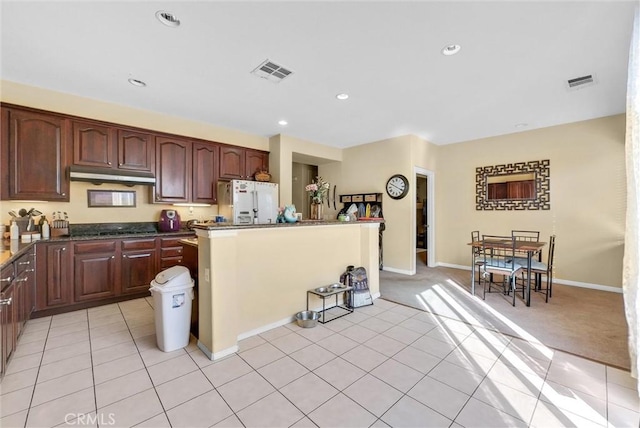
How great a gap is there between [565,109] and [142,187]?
6.60m

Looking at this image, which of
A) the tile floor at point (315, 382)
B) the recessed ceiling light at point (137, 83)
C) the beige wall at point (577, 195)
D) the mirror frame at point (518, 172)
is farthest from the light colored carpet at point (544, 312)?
the recessed ceiling light at point (137, 83)

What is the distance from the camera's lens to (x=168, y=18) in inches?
83.1

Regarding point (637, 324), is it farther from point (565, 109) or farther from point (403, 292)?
point (565, 109)

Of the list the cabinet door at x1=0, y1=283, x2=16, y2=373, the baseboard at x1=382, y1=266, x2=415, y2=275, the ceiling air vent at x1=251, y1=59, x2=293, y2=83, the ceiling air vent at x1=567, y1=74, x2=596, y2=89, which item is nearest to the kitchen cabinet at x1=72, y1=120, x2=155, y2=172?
the cabinet door at x1=0, y1=283, x2=16, y2=373

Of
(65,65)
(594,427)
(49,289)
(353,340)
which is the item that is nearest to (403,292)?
(353,340)

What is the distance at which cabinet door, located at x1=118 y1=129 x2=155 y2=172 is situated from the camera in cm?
381

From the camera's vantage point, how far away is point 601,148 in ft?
14.1

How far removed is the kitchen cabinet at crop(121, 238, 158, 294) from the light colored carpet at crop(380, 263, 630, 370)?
342 centimetres

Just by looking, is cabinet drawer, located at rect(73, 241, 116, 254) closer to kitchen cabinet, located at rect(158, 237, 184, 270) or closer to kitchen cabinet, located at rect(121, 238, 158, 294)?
kitchen cabinet, located at rect(121, 238, 158, 294)

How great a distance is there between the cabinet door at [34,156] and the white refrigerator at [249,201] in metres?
2.06

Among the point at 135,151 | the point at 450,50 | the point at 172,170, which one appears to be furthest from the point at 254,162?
the point at 450,50

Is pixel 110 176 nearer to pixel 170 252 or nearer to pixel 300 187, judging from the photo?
pixel 170 252

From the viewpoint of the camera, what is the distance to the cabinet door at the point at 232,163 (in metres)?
4.82

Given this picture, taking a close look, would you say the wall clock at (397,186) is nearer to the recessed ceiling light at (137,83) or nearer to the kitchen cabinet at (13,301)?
the recessed ceiling light at (137,83)
